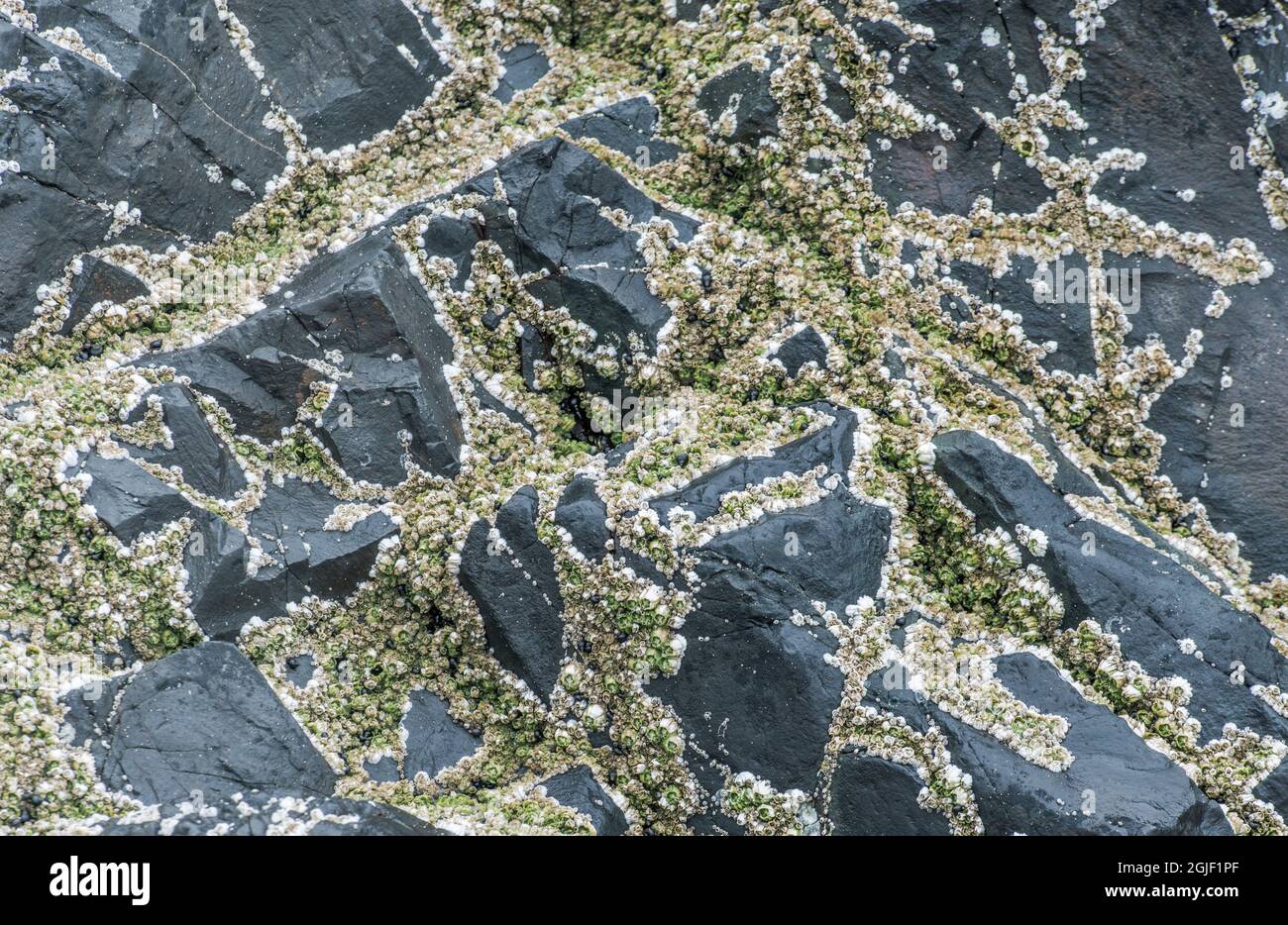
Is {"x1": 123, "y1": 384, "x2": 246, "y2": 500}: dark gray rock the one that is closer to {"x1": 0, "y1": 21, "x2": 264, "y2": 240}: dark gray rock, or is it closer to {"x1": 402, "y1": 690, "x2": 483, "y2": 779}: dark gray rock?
{"x1": 0, "y1": 21, "x2": 264, "y2": 240}: dark gray rock

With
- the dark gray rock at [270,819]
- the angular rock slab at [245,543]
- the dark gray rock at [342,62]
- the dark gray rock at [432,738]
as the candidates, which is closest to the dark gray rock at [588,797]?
the dark gray rock at [432,738]

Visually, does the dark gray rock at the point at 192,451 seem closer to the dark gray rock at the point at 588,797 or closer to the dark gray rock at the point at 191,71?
the dark gray rock at the point at 191,71

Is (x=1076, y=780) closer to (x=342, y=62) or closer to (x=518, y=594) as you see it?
(x=518, y=594)

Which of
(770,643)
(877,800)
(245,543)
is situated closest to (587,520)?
(770,643)

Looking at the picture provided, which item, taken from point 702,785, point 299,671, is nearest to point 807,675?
point 702,785

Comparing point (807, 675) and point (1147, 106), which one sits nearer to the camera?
point (807, 675)
